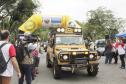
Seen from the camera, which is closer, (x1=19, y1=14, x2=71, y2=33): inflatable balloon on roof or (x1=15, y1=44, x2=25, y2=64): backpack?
(x1=15, y1=44, x2=25, y2=64): backpack

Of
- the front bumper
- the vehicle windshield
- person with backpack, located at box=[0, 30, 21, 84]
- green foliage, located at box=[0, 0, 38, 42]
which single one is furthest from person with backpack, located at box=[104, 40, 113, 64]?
green foliage, located at box=[0, 0, 38, 42]

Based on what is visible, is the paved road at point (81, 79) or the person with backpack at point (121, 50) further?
the person with backpack at point (121, 50)

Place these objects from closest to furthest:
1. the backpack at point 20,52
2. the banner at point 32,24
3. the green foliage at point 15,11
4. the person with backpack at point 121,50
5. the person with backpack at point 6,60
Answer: the person with backpack at point 6,60, the backpack at point 20,52, the banner at point 32,24, the person with backpack at point 121,50, the green foliage at point 15,11

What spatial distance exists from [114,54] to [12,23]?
1122 inches

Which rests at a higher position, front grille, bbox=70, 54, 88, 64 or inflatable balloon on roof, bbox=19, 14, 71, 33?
inflatable balloon on roof, bbox=19, 14, 71, 33

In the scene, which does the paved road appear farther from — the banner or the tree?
the tree

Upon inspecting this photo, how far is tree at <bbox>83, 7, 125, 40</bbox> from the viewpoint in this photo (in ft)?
252

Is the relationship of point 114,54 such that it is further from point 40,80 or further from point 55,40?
point 40,80

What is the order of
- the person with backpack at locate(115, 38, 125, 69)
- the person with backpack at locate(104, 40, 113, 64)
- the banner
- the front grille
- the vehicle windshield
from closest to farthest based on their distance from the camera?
the front grille
the vehicle windshield
the banner
the person with backpack at locate(115, 38, 125, 69)
the person with backpack at locate(104, 40, 113, 64)

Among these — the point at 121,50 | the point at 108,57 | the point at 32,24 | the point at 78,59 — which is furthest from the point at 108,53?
the point at 78,59

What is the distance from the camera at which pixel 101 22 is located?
78.3 meters

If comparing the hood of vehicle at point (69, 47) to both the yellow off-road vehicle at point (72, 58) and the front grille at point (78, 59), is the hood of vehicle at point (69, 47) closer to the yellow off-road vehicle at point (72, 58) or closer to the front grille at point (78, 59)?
the yellow off-road vehicle at point (72, 58)

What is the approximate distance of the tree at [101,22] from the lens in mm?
76875

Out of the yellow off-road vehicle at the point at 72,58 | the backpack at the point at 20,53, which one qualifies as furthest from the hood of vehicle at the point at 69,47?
the backpack at the point at 20,53
